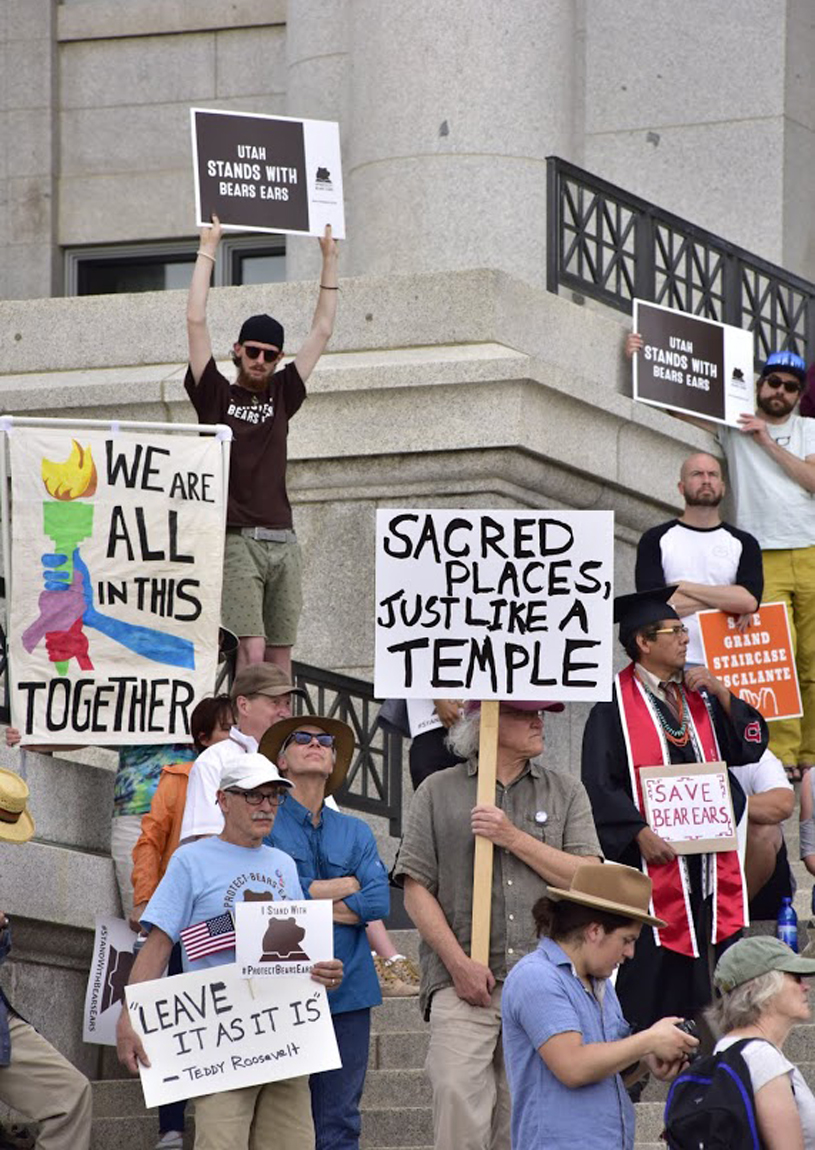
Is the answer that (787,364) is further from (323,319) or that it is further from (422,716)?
(422,716)

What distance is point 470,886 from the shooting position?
10469 millimetres

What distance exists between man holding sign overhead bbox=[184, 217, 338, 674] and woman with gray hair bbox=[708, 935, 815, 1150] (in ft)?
16.9

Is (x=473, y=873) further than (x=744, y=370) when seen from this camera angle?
No

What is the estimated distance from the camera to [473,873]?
10.4 meters

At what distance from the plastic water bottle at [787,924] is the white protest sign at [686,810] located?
831 millimetres

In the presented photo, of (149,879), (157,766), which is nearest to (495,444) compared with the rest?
(157,766)

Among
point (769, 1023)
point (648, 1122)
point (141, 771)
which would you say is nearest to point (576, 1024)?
point (769, 1023)

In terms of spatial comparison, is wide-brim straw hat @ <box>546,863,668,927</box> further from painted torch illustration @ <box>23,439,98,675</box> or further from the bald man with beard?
the bald man with beard

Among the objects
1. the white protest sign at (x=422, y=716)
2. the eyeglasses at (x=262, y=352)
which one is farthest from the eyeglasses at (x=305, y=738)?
the eyeglasses at (x=262, y=352)

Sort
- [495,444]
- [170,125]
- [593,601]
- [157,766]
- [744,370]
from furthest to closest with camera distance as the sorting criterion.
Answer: [170,125] → [744,370] → [495,444] → [157,766] → [593,601]

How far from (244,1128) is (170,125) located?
1259 cm

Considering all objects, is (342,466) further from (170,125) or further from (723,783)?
(170,125)

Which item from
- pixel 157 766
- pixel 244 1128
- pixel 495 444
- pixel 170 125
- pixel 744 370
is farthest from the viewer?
pixel 170 125

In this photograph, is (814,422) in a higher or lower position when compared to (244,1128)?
higher
